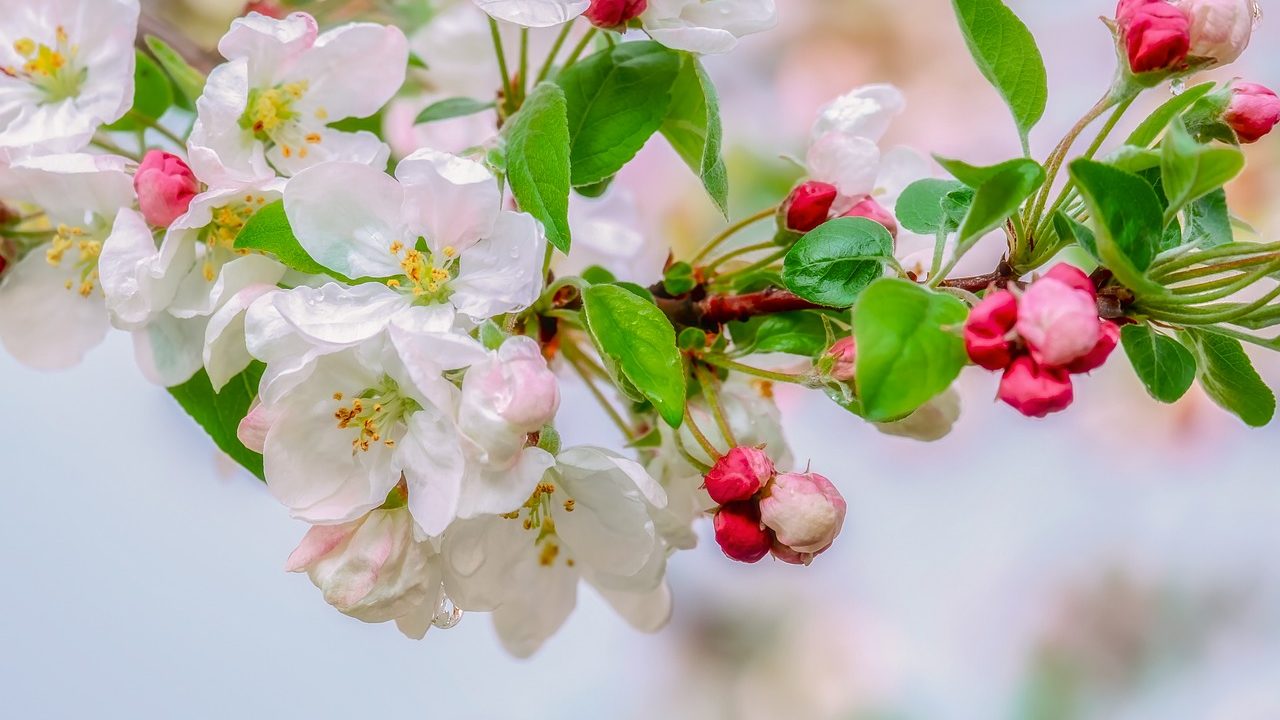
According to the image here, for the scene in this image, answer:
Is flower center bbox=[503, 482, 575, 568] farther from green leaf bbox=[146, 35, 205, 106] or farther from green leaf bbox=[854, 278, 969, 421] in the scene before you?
green leaf bbox=[146, 35, 205, 106]

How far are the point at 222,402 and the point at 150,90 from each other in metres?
0.28

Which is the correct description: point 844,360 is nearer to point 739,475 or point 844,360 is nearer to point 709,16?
point 739,475

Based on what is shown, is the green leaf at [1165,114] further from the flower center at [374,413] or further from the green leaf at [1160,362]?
the flower center at [374,413]

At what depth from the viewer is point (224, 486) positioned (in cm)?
144

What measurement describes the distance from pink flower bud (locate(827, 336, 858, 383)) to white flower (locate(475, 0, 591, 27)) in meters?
0.22

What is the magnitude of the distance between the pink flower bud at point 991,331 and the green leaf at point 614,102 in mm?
264

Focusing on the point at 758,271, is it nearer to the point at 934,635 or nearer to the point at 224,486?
the point at 224,486

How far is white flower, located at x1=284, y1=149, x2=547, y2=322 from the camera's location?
494 millimetres

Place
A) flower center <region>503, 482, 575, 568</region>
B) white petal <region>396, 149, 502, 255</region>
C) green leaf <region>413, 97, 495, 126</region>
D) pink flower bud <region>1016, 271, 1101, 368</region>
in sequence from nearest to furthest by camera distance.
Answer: pink flower bud <region>1016, 271, 1101, 368</region> < white petal <region>396, 149, 502, 255</region> < flower center <region>503, 482, 575, 568</region> < green leaf <region>413, 97, 495, 126</region>

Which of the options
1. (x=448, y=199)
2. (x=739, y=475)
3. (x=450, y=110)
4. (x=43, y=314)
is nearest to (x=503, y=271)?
(x=448, y=199)

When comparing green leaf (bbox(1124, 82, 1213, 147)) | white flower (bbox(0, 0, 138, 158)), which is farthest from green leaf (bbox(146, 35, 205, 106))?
green leaf (bbox(1124, 82, 1213, 147))

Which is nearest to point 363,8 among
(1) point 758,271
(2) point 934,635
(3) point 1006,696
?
(1) point 758,271

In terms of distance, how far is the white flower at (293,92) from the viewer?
0.57 metres

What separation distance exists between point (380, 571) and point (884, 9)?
1724mm
